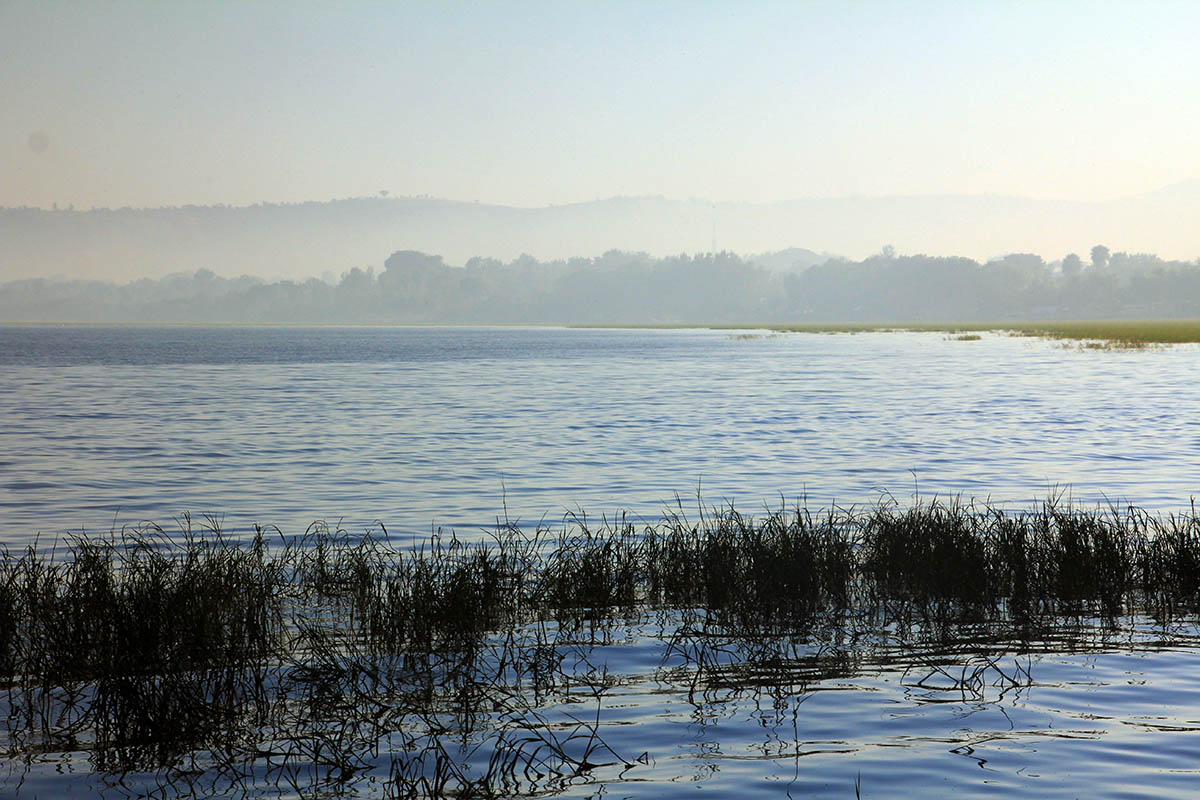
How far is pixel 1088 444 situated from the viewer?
97.3 feet

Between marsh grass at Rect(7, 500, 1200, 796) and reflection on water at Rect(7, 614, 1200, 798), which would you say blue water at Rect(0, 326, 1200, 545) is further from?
reflection on water at Rect(7, 614, 1200, 798)

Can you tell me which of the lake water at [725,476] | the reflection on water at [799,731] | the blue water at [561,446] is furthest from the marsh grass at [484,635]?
the blue water at [561,446]

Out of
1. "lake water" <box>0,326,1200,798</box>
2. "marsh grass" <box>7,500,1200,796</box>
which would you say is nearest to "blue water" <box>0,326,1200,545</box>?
"lake water" <box>0,326,1200,798</box>

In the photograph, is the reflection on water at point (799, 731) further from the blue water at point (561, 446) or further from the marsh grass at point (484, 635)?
the blue water at point (561, 446)

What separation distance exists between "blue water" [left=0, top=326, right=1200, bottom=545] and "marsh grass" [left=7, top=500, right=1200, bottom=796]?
253 inches

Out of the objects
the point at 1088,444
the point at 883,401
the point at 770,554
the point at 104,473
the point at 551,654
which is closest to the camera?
the point at 551,654

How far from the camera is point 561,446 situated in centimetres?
3036

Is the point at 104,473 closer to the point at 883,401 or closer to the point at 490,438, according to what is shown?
the point at 490,438

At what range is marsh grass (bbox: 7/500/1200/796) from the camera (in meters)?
7.34

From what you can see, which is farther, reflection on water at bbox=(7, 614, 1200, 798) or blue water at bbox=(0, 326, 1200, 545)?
blue water at bbox=(0, 326, 1200, 545)

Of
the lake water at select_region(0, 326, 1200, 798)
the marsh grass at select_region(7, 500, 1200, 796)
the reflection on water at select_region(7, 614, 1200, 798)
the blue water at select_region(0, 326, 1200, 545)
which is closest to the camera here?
the reflection on water at select_region(7, 614, 1200, 798)

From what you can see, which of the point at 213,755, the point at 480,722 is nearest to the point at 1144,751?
the point at 480,722

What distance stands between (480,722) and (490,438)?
2500 cm

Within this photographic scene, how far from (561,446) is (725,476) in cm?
724
